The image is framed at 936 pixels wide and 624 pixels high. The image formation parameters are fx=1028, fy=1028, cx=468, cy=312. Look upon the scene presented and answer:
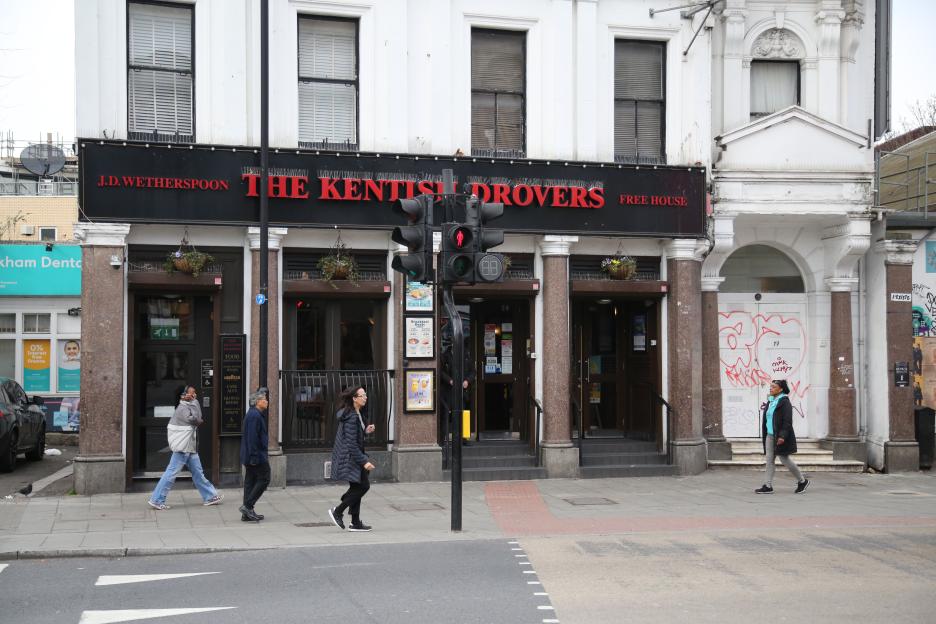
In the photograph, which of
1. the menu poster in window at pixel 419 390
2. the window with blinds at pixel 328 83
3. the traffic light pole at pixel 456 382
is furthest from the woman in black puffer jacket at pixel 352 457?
the window with blinds at pixel 328 83

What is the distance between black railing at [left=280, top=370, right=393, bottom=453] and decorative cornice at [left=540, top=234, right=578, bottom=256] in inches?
131

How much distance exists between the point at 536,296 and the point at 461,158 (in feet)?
8.79

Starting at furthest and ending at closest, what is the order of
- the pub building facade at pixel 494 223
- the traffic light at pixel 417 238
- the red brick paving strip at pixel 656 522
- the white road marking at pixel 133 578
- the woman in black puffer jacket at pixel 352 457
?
the pub building facade at pixel 494 223, the red brick paving strip at pixel 656 522, the woman in black puffer jacket at pixel 352 457, the traffic light at pixel 417 238, the white road marking at pixel 133 578

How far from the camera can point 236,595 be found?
8.99m

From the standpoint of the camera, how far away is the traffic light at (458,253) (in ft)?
37.7

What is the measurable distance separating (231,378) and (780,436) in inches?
334

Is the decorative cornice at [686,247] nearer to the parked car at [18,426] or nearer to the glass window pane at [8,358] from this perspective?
the parked car at [18,426]

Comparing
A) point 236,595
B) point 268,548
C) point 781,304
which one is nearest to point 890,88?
point 781,304

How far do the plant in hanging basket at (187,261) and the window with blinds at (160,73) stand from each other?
175 cm

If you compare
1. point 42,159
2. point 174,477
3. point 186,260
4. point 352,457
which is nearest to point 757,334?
point 352,457

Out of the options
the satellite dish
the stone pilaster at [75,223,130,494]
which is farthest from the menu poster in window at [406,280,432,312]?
the satellite dish

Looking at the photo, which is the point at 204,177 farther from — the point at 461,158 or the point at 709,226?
the point at 709,226

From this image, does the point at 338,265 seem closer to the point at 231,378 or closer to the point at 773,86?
the point at 231,378

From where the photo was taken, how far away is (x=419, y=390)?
1655 cm
